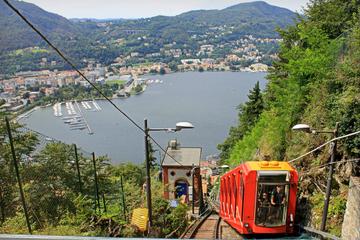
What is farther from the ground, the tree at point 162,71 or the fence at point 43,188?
the fence at point 43,188

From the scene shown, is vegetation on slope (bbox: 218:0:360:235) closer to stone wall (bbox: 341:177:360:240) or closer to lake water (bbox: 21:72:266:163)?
stone wall (bbox: 341:177:360:240)

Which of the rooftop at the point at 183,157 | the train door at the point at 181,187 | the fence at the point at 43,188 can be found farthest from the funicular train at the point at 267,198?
the train door at the point at 181,187

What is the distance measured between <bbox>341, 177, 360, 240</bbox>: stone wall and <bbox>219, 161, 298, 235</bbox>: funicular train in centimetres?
121

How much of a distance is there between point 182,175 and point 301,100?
1364 centimetres

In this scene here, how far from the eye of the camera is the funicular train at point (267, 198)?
7512 millimetres

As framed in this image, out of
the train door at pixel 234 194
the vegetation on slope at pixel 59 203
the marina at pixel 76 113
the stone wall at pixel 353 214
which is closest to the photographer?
the stone wall at pixel 353 214

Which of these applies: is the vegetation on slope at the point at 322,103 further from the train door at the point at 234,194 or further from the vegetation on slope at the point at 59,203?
the vegetation on slope at the point at 59,203

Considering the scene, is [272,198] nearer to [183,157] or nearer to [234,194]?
[234,194]

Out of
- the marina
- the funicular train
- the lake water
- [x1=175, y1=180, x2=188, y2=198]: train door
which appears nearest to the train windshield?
the funicular train

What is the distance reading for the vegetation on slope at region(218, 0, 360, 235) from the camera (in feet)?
28.5

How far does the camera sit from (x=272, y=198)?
773 centimetres

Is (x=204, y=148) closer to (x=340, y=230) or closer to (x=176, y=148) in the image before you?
(x=176, y=148)

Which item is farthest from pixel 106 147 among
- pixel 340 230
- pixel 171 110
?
pixel 340 230

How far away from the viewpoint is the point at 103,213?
10.4 meters
